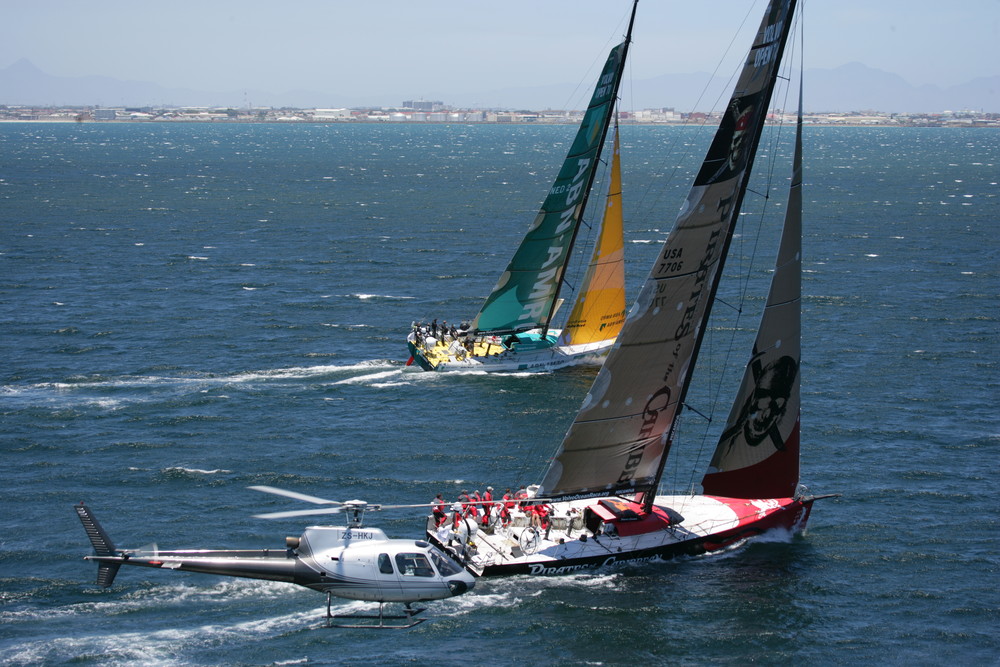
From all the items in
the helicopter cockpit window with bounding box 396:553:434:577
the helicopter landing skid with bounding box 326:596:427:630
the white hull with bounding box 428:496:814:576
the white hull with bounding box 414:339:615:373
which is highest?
the white hull with bounding box 414:339:615:373

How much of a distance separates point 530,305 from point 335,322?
18.8 metres

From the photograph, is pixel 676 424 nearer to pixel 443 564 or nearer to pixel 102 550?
pixel 443 564

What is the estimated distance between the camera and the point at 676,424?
4153 cm

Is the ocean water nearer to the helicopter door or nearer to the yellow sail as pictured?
the helicopter door

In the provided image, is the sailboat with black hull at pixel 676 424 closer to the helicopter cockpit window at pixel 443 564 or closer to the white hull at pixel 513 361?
the helicopter cockpit window at pixel 443 564

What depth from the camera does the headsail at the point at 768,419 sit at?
138 feet

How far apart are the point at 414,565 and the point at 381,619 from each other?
2.16m

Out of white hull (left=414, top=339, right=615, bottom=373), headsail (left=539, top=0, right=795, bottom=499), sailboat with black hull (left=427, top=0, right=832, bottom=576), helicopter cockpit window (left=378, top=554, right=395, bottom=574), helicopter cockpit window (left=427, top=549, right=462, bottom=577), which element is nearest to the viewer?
helicopter cockpit window (left=378, top=554, right=395, bottom=574)

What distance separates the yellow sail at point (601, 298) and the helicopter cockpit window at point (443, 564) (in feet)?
109

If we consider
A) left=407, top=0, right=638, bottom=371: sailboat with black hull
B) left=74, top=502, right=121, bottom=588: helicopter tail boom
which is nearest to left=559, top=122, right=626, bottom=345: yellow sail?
left=407, top=0, right=638, bottom=371: sailboat with black hull

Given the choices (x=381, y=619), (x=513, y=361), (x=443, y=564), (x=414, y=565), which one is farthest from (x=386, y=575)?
(x=513, y=361)

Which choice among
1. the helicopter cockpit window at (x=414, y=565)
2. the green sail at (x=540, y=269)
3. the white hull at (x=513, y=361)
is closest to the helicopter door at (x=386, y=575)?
the helicopter cockpit window at (x=414, y=565)

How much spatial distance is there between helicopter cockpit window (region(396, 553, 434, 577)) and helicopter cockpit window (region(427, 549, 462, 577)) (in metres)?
0.29

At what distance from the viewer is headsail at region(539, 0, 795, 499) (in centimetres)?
3769
